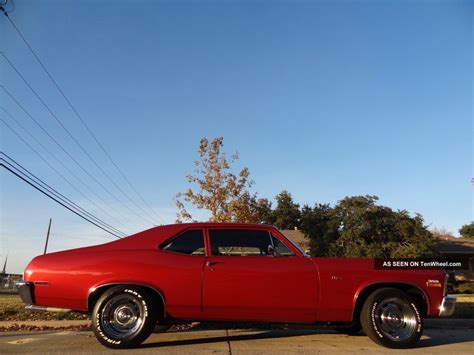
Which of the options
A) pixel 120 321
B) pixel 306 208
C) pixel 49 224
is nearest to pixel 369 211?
pixel 306 208

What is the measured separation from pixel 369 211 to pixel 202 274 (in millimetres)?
23670

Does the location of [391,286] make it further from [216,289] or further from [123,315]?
[123,315]

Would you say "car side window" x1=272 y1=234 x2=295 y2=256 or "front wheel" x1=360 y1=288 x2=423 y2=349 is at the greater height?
"car side window" x1=272 y1=234 x2=295 y2=256

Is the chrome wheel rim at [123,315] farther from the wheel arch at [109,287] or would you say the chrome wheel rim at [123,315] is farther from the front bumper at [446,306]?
the front bumper at [446,306]

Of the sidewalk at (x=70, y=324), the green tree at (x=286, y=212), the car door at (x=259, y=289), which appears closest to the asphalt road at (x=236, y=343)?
the car door at (x=259, y=289)

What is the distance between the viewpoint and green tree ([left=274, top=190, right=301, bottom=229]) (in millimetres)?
64750

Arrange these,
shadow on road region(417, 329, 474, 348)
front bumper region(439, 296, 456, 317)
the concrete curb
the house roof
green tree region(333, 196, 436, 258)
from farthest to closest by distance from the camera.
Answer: the house roof < green tree region(333, 196, 436, 258) < the concrete curb < shadow on road region(417, 329, 474, 348) < front bumper region(439, 296, 456, 317)

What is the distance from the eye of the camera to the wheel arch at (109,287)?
595 centimetres

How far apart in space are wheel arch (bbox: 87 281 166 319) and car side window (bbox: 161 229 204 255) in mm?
531

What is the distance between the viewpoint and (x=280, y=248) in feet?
20.9

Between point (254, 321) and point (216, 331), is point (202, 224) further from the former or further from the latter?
point (216, 331)

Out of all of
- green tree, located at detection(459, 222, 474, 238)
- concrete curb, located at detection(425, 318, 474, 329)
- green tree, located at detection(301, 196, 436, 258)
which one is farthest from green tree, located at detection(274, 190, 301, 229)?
concrete curb, located at detection(425, 318, 474, 329)

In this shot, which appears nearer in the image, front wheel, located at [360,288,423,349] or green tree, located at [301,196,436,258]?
front wheel, located at [360,288,423,349]

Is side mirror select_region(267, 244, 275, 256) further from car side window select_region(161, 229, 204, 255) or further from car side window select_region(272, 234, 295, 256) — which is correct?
car side window select_region(161, 229, 204, 255)
